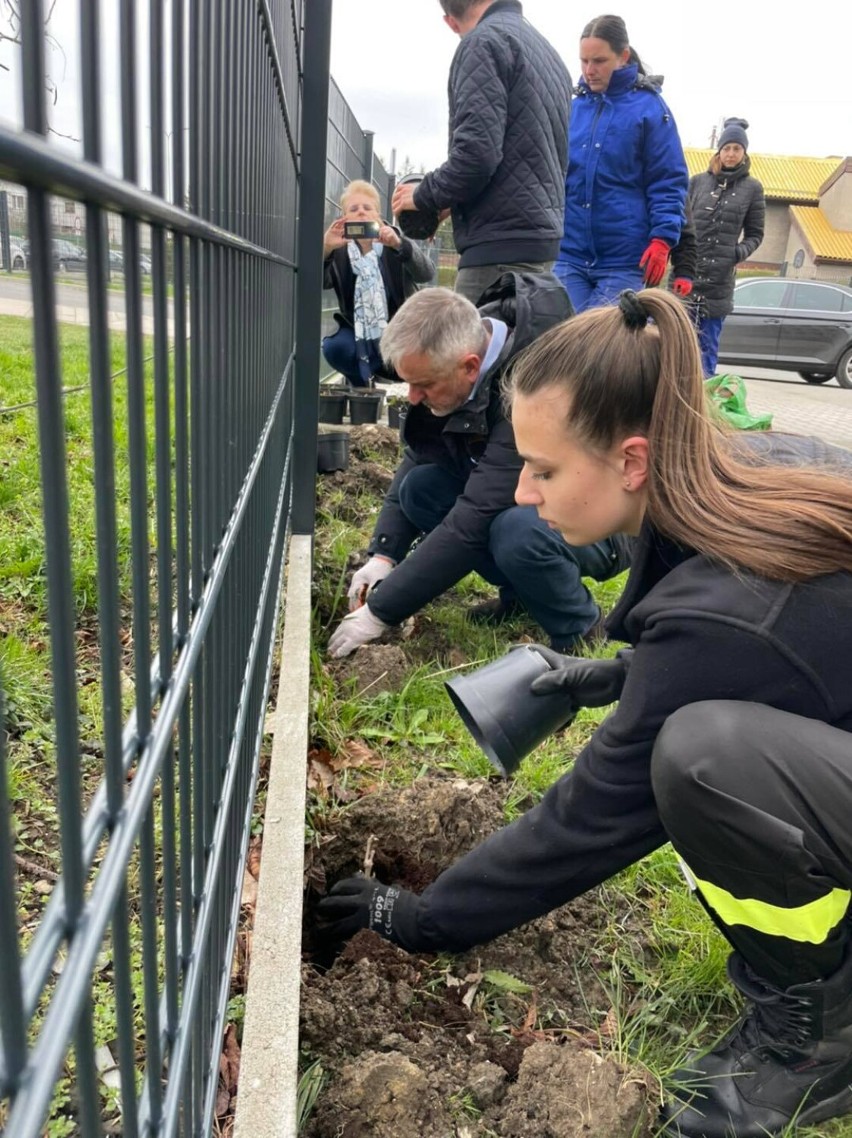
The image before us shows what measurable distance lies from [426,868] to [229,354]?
121 centimetres

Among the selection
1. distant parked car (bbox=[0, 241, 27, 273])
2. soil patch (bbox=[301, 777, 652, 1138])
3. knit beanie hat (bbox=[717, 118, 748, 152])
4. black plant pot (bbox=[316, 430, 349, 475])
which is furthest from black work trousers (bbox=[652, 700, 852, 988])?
knit beanie hat (bbox=[717, 118, 748, 152])

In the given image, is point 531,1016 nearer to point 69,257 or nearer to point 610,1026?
point 610,1026

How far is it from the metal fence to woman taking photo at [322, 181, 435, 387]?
11.0ft

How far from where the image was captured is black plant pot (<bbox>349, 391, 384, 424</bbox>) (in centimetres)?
666

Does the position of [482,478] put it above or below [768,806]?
above

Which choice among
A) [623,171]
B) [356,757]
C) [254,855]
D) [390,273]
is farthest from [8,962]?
[390,273]

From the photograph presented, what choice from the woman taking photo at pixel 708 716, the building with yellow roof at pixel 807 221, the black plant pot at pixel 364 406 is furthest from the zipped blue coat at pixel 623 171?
the building with yellow roof at pixel 807 221

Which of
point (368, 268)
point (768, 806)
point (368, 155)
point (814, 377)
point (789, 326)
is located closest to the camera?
point (768, 806)

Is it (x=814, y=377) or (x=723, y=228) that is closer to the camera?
(x=723, y=228)

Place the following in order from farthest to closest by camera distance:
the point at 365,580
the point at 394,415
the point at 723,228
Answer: the point at 394,415
the point at 723,228
the point at 365,580

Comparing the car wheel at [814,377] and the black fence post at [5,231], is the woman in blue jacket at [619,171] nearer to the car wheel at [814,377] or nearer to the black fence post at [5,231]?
the black fence post at [5,231]

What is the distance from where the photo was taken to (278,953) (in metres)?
1.60

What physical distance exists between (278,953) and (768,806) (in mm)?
782

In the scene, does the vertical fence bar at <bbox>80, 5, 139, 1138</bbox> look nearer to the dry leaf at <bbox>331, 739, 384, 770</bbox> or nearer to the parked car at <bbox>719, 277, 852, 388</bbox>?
the dry leaf at <bbox>331, 739, 384, 770</bbox>
